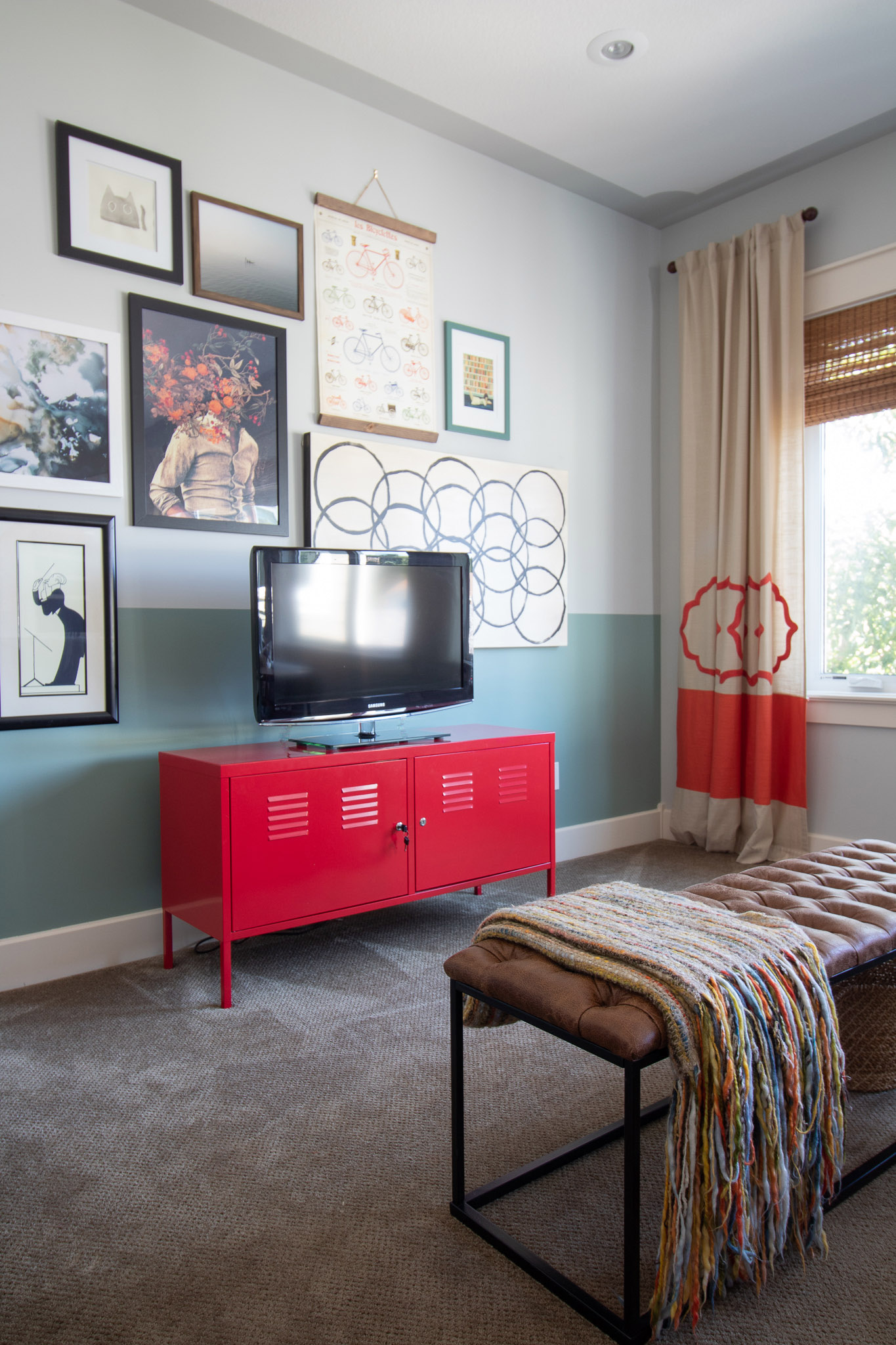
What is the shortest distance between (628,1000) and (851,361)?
117 inches

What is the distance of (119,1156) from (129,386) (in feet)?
6.43

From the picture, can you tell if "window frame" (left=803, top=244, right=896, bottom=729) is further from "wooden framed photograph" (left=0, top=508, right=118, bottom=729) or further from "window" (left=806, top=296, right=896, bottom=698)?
"wooden framed photograph" (left=0, top=508, right=118, bottom=729)

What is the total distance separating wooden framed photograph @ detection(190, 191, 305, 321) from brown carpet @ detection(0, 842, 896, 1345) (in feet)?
6.76

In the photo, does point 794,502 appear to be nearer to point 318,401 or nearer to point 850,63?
point 850,63

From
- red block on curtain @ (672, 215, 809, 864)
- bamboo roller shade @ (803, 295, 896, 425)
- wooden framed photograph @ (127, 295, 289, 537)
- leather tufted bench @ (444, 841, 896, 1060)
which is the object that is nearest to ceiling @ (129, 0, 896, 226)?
red block on curtain @ (672, 215, 809, 864)

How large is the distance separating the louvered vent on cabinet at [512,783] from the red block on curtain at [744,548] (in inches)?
46.2

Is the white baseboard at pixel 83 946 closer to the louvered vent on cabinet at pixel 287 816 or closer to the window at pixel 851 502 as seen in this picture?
the louvered vent on cabinet at pixel 287 816

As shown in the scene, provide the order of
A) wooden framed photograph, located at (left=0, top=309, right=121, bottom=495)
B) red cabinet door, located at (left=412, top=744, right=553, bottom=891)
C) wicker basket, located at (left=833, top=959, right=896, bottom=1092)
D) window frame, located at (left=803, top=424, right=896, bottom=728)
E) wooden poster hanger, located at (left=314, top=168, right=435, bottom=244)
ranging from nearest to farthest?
1. wicker basket, located at (left=833, top=959, right=896, bottom=1092)
2. wooden framed photograph, located at (left=0, top=309, right=121, bottom=495)
3. red cabinet door, located at (left=412, top=744, right=553, bottom=891)
4. wooden poster hanger, located at (left=314, top=168, right=435, bottom=244)
5. window frame, located at (left=803, top=424, right=896, bottom=728)

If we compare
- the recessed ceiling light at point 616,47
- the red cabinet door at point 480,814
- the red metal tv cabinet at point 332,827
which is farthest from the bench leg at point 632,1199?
the recessed ceiling light at point 616,47

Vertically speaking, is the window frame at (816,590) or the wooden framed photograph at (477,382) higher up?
the wooden framed photograph at (477,382)

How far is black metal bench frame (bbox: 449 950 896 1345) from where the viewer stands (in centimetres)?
108

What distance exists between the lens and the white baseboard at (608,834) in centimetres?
360

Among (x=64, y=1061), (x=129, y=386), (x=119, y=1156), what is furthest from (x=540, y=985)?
(x=129, y=386)

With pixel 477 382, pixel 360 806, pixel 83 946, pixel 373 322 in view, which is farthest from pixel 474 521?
pixel 83 946
